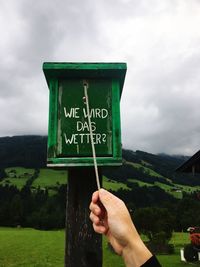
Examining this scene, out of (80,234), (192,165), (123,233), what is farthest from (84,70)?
(192,165)

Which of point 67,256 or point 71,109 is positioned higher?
point 71,109

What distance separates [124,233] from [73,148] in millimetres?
1889

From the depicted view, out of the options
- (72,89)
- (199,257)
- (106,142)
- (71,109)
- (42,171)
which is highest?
(42,171)

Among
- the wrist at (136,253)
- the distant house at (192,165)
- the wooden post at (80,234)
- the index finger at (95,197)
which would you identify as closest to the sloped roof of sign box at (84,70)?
the wooden post at (80,234)

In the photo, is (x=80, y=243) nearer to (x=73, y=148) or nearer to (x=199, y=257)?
(x=73, y=148)

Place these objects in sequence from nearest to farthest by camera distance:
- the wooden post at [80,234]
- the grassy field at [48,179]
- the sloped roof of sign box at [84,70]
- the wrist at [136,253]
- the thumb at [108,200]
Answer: the wrist at [136,253] → the thumb at [108,200] → the wooden post at [80,234] → the sloped roof of sign box at [84,70] → the grassy field at [48,179]

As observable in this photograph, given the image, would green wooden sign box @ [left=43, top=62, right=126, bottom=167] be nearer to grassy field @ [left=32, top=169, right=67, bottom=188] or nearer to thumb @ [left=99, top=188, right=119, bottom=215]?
thumb @ [left=99, top=188, right=119, bottom=215]

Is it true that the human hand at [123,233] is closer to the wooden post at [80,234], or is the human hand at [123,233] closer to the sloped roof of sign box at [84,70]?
the wooden post at [80,234]

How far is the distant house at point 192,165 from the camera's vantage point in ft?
44.4

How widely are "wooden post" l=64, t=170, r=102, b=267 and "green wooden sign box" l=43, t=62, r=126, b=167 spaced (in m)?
0.23

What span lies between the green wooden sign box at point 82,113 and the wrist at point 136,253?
5.79 feet

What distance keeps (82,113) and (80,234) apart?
101 centimetres

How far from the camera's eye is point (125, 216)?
1.39 metres

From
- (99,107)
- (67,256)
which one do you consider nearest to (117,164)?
(99,107)
